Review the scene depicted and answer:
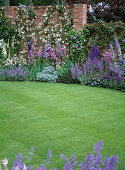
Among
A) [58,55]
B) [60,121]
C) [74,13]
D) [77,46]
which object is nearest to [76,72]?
[58,55]

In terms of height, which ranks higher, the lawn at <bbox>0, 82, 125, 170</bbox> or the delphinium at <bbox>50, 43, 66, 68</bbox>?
the delphinium at <bbox>50, 43, 66, 68</bbox>

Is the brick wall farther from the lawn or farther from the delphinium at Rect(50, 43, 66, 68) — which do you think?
the lawn

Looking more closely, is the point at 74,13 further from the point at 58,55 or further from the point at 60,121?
the point at 60,121

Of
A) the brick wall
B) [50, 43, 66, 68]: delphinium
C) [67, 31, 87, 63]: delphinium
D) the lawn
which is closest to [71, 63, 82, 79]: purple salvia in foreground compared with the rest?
the lawn

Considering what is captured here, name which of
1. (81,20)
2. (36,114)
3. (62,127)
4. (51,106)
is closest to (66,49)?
(81,20)

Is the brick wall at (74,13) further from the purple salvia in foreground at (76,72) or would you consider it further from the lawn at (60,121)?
the lawn at (60,121)

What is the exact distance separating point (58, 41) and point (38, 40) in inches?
36.6

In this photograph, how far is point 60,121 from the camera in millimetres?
4414

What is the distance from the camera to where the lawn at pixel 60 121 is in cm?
329

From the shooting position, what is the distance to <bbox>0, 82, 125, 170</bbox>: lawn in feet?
10.8

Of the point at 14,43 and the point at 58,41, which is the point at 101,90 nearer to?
the point at 58,41

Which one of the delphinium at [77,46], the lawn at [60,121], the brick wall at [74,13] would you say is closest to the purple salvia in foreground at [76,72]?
the lawn at [60,121]

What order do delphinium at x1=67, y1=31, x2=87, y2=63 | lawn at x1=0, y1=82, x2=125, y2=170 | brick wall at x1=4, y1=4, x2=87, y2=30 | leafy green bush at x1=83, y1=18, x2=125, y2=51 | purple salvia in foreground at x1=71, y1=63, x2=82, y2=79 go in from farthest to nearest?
brick wall at x1=4, y1=4, x2=87, y2=30, leafy green bush at x1=83, y1=18, x2=125, y2=51, delphinium at x1=67, y1=31, x2=87, y2=63, purple salvia in foreground at x1=71, y1=63, x2=82, y2=79, lawn at x1=0, y1=82, x2=125, y2=170

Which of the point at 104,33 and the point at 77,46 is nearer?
the point at 77,46
